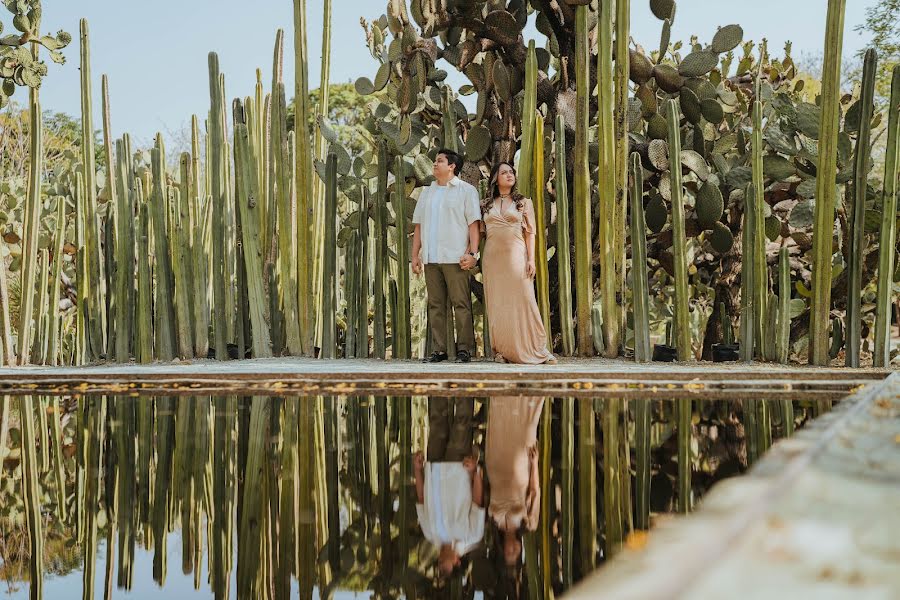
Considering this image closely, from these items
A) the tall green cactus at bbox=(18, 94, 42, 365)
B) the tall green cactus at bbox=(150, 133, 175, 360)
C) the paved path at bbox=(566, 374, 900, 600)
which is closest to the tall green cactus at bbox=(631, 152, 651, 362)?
the tall green cactus at bbox=(150, 133, 175, 360)

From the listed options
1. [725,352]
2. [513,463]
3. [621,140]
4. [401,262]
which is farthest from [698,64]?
[513,463]

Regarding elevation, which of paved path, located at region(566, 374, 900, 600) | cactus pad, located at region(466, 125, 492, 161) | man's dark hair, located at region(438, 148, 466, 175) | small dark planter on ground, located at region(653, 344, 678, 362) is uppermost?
cactus pad, located at region(466, 125, 492, 161)

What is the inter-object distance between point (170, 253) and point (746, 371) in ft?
9.67

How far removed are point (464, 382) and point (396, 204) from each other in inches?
59.1

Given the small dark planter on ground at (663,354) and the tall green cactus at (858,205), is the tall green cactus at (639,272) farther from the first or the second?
the tall green cactus at (858,205)

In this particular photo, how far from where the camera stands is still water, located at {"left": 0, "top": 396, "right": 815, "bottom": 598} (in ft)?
4.41

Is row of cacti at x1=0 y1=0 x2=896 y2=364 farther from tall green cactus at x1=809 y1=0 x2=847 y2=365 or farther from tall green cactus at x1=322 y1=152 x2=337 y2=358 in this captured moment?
tall green cactus at x1=809 y1=0 x2=847 y2=365

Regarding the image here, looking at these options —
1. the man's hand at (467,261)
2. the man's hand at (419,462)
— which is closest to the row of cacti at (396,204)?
the man's hand at (467,261)

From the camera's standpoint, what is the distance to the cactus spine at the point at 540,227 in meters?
4.66

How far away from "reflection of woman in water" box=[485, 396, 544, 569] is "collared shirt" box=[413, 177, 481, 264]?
1.70 metres

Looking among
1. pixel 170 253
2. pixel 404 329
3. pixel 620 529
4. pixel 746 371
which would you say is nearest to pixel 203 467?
pixel 620 529

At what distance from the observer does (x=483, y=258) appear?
15.4 feet

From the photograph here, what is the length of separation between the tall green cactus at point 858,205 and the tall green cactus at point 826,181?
3.5 inches

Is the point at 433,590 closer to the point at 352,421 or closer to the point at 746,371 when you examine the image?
the point at 352,421
